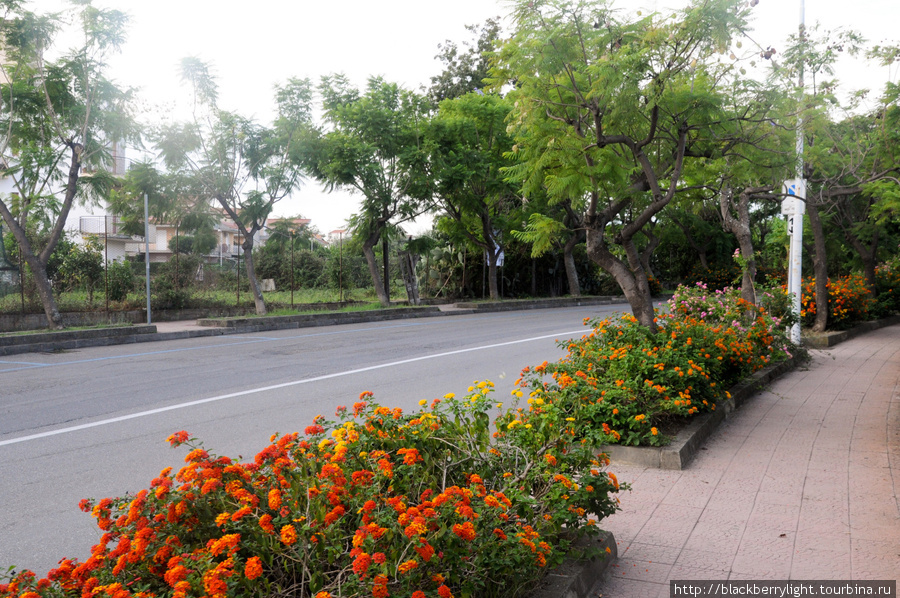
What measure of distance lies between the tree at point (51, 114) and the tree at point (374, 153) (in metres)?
6.01

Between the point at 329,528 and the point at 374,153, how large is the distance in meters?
22.2

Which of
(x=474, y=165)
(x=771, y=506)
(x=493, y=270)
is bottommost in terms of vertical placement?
(x=771, y=506)

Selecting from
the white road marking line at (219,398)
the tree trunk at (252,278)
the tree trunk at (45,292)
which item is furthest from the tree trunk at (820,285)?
the tree trunk at (45,292)

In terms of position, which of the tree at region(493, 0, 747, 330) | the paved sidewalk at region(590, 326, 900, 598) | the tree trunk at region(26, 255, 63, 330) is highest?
the tree at region(493, 0, 747, 330)

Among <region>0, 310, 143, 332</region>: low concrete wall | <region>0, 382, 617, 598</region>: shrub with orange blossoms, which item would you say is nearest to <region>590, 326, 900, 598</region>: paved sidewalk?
<region>0, 382, 617, 598</region>: shrub with orange blossoms

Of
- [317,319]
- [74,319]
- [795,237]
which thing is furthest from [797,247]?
[74,319]

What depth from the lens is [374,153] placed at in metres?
23.9

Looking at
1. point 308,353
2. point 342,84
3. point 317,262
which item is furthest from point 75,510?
point 317,262

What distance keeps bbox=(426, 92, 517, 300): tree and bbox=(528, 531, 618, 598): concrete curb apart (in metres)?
20.7

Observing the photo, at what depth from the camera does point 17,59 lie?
639 inches

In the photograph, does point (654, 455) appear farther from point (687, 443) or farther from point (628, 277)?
point (628, 277)

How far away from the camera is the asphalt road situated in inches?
200

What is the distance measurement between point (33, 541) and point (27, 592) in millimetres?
2467

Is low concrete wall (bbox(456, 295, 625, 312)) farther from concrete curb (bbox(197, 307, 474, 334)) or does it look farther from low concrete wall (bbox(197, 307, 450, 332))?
low concrete wall (bbox(197, 307, 450, 332))
